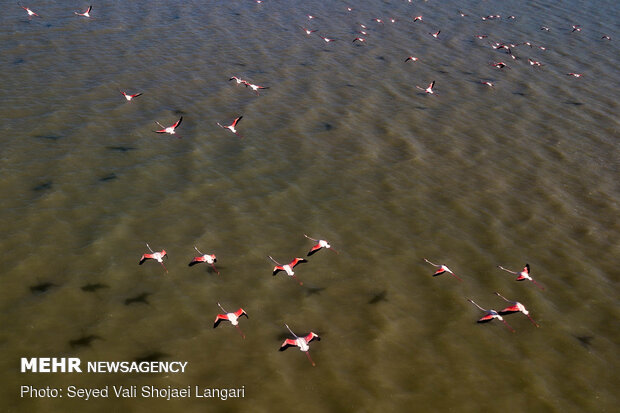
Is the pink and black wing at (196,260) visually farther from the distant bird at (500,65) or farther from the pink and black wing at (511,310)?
the distant bird at (500,65)

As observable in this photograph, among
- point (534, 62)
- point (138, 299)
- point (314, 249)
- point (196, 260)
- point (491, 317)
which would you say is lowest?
point (138, 299)

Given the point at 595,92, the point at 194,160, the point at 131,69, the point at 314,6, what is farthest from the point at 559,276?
the point at 314,6

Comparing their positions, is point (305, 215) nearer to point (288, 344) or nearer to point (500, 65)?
point (288, 344)

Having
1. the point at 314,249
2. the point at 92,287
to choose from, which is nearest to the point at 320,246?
the point at 314,249

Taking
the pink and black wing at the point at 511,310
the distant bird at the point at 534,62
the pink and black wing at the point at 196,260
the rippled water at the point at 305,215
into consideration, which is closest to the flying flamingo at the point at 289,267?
the rippled water at the point at 305,215

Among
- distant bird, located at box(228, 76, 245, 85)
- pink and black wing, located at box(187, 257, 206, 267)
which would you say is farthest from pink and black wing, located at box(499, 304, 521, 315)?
distant bird, located at box(228, 76, 245, 85)

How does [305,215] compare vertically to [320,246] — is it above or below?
below
